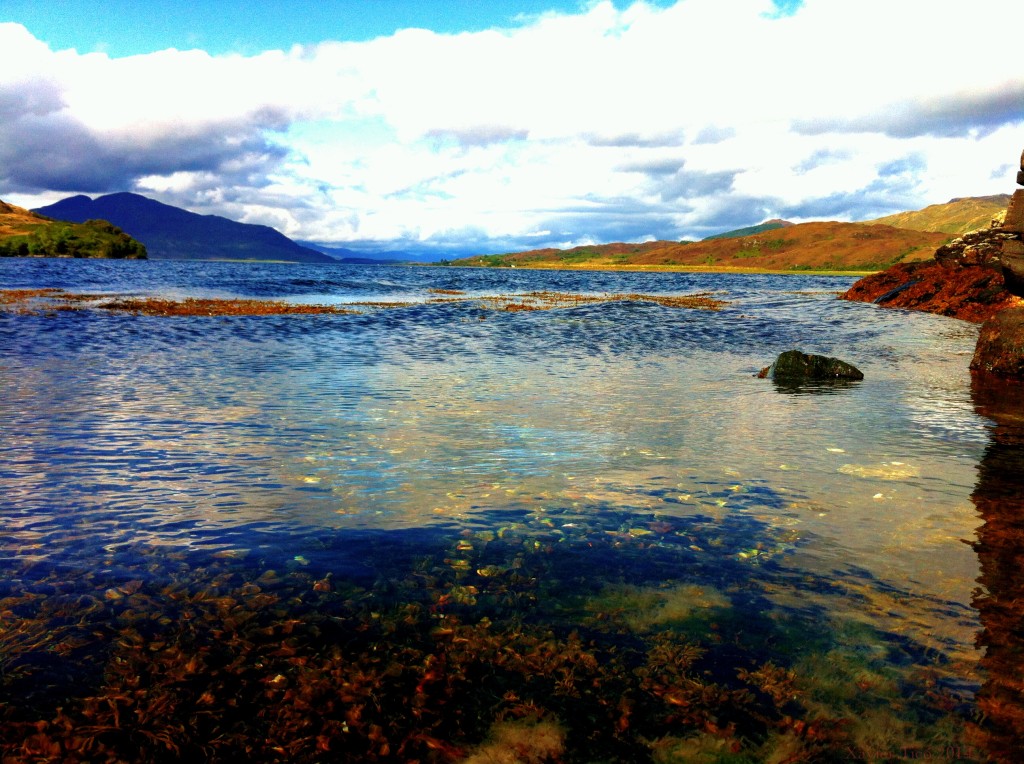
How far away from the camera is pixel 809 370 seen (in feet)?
73.3

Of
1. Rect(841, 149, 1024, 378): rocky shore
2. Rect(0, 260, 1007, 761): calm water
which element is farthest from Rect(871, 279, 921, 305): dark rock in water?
Rect(0, 260, 1007, 761): calm water

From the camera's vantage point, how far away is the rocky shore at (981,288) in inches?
802

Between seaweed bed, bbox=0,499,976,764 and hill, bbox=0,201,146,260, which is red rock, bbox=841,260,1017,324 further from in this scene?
hill, bbox=0,201,146,260

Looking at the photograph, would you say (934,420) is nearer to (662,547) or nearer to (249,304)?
(662,547)

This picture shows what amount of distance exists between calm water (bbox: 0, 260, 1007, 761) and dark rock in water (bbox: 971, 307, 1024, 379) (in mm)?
1917

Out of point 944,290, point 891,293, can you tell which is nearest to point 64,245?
point 891,293

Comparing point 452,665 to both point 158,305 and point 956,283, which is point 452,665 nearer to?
point 158,305

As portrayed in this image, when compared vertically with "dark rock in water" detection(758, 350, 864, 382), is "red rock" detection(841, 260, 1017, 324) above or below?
above

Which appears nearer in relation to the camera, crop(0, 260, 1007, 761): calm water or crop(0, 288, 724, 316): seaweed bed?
crop(0, 260, 1007, 761): calm water

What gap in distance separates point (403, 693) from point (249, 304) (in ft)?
163

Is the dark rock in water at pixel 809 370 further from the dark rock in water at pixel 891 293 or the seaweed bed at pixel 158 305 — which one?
the dark rock in water at pixel 891 293

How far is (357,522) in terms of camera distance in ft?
28.0

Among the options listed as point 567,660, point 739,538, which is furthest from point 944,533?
point 567,660

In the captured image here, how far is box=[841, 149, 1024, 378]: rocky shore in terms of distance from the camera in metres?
20.4
